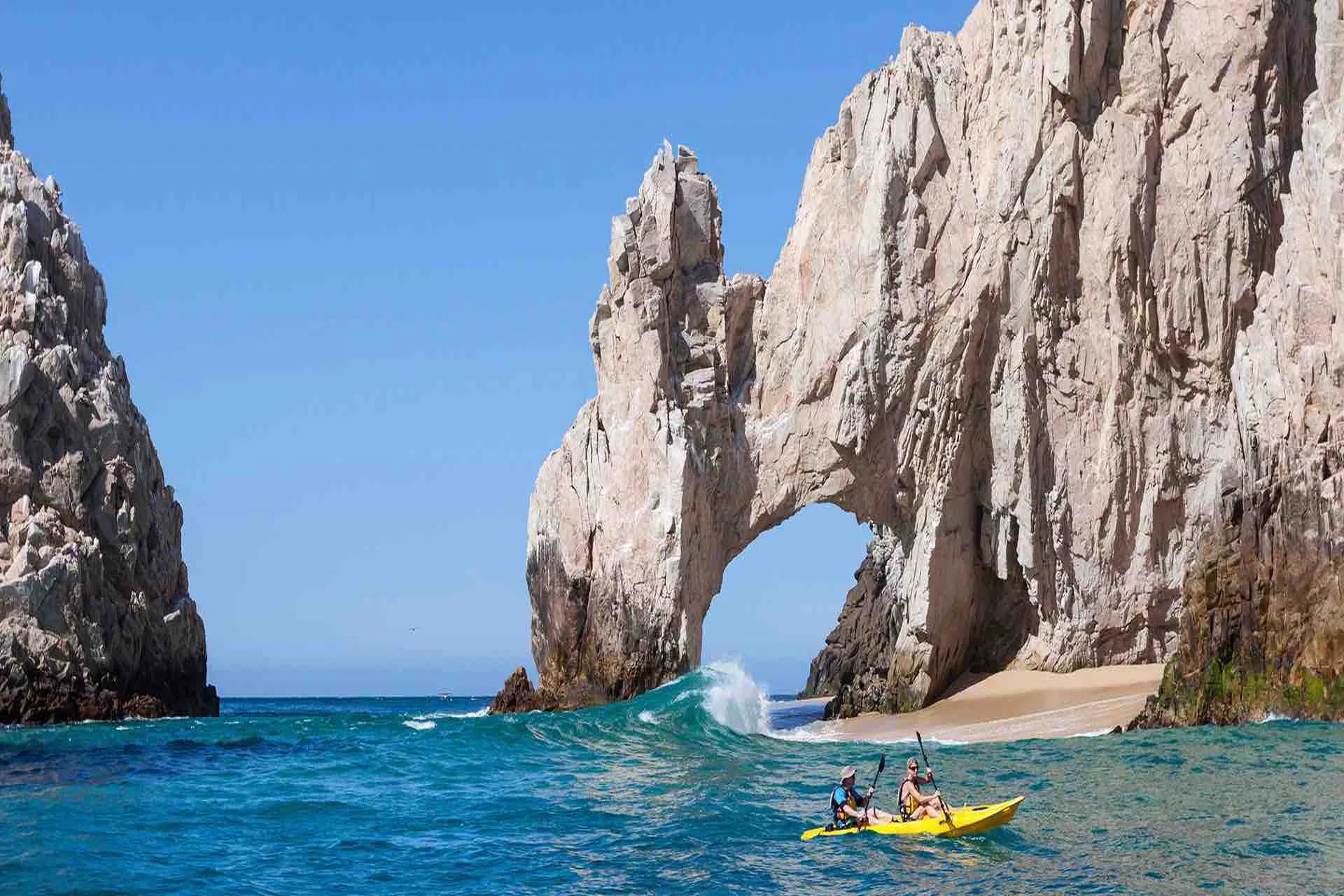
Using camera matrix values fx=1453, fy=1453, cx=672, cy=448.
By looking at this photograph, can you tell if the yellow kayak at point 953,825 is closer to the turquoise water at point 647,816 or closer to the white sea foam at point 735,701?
the turquoise water at point 647,816

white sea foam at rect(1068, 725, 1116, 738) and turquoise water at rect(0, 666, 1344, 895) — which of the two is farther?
white sea foam at rect(1068, 725, 1116, 738)

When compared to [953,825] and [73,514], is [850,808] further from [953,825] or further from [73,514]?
[73,514]

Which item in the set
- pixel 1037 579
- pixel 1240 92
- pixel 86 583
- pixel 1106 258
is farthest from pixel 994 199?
pixel 86 583

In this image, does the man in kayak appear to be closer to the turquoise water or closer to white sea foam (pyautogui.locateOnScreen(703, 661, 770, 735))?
the turquoise water

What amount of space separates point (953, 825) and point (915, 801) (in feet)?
3.08

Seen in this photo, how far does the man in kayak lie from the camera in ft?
61.2

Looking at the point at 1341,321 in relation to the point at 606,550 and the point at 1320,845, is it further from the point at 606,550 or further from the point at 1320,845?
the point at 606,550

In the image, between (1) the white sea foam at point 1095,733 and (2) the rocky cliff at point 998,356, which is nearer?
(1) the white sea foam at point 1095,733

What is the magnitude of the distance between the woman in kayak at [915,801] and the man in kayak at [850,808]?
216 mm

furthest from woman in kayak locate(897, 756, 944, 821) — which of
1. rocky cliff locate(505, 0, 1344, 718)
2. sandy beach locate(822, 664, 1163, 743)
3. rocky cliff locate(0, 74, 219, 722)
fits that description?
rocky cliff locate(0, 74, 219, 722)

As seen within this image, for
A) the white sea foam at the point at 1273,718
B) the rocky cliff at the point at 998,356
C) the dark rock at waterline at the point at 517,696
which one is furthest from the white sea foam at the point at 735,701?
the white sea foam at the point at 1273,718

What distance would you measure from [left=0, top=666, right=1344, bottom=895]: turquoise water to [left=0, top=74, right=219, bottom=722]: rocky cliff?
12.4 metres

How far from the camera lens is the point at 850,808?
1873cm

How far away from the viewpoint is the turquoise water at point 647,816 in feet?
52.1
